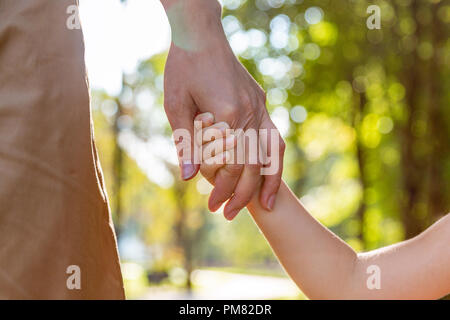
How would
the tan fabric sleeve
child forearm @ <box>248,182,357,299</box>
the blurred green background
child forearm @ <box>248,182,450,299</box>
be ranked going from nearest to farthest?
the tan fabric sleeve → child forearm @ <box>248,182,450,299</box> → child forearm @ <box>248,182,357,299</box> → the blurred green background

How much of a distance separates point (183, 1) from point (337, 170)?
19.7m

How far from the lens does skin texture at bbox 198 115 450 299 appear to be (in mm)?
1815

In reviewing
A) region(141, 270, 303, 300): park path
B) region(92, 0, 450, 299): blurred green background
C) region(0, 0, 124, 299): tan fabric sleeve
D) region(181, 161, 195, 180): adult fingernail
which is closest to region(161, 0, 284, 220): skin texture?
region(181, 161, 195, 180): adult fingernail

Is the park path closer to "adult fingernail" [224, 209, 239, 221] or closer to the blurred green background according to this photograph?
the blurred green background

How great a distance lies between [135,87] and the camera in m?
21.7

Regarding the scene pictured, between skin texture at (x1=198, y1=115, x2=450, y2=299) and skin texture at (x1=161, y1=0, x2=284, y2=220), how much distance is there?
0.22 ft

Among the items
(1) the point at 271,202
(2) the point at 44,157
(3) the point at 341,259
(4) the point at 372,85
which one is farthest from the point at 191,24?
(4) the point at 372,85

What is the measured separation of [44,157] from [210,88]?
660mm

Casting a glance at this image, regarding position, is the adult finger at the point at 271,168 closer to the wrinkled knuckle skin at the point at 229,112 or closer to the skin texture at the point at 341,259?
the skin texture at the point at 341,259

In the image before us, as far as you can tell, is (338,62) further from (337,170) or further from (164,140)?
(164,140)

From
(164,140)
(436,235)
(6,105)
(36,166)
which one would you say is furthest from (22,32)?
(164,140)

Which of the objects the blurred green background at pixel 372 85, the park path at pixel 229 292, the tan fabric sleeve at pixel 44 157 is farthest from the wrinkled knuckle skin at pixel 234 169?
the park path at pixel 229 292

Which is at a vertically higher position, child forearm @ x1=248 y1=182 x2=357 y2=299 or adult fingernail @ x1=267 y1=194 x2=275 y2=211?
adult fingernail @ x1=267 y1=194 x2=275 y2=211

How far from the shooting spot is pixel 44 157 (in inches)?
53.3
